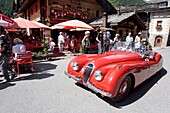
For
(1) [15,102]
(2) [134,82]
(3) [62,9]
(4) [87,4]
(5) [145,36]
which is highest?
(4) [87,4]

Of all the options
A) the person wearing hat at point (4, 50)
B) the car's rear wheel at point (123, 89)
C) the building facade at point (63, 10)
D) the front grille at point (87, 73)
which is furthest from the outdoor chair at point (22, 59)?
the building facade at point (63, 10)

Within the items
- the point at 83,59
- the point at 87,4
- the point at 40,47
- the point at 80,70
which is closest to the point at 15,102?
the point at 80,70

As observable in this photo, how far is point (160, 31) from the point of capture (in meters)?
20.9

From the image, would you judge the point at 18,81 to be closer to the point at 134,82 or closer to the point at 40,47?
the point at 134,82

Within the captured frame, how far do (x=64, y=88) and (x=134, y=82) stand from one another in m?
1.91

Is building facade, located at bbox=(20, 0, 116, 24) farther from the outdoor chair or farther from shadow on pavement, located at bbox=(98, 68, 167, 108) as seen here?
shadow on pavement, located at bbox=(98, 68, 167, 108)

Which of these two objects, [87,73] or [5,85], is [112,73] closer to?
[87,73]

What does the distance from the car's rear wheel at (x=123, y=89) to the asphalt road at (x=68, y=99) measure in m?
0.11

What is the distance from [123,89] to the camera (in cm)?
329

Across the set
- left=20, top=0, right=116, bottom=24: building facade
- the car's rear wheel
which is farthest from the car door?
left=20, top=0, right=116, bottom=24: building facade

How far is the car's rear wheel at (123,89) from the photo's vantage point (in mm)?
3180

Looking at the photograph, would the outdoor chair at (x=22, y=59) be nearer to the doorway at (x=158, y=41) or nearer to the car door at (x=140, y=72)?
the car door at (x=140, y=72)

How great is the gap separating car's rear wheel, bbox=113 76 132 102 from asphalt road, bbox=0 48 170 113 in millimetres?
111

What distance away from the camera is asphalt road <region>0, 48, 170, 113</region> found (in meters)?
2.92
